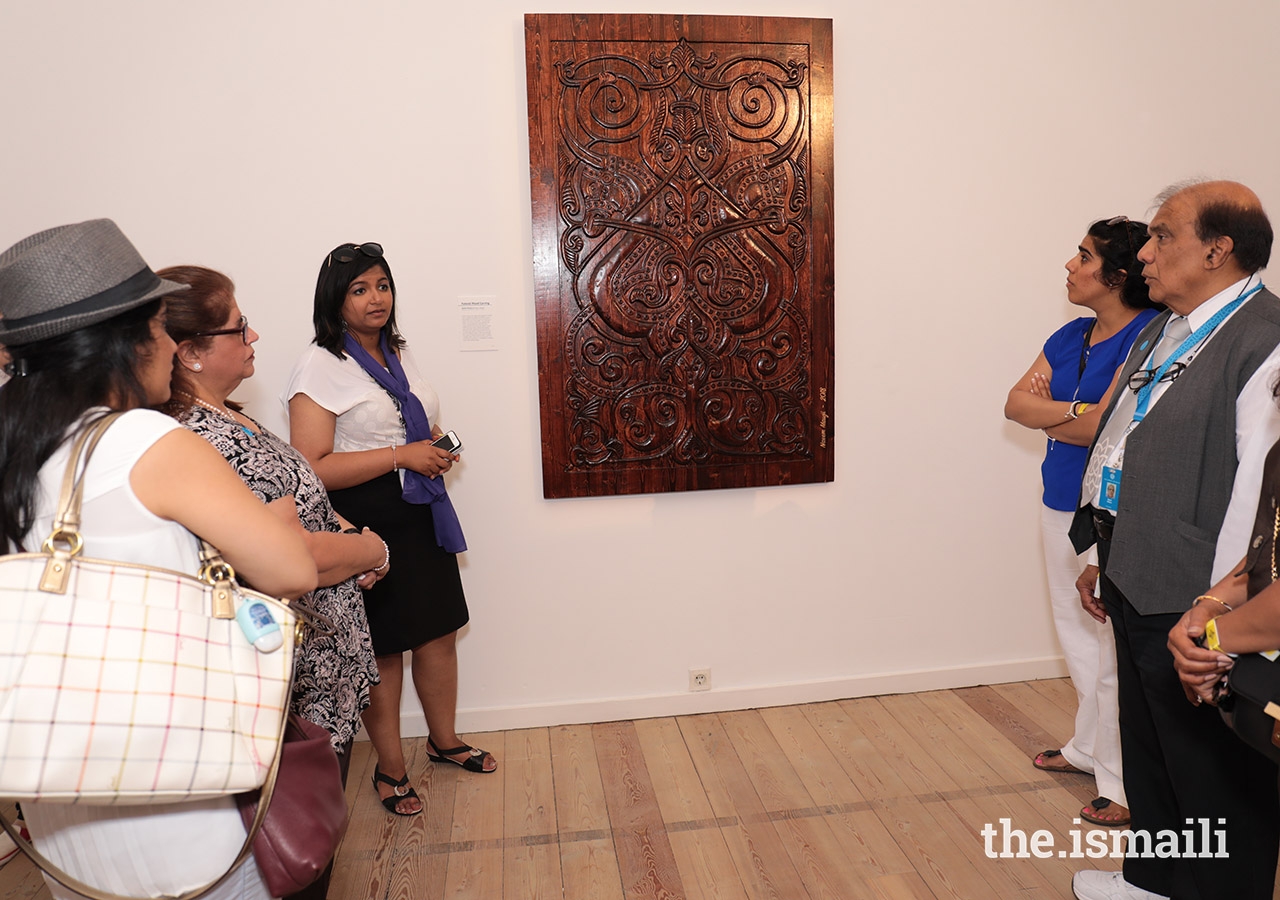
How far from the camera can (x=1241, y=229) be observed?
2004 mm

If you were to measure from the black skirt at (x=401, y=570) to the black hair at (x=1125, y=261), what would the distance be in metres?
2.20

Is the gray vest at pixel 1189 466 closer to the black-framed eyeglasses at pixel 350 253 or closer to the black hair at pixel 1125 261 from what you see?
the black hair at pixel 1125 261

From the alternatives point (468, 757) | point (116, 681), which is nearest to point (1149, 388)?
point (116, 681)

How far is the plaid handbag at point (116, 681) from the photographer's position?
1120 millimetres

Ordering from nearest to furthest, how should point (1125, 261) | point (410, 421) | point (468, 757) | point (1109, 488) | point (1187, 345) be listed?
point (1187, 345) → point (1109, 488) → point (1125, 261) → point (410, 421) → point (468, 757)

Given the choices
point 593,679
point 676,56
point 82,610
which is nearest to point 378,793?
point 593,679

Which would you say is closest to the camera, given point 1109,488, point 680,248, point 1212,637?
point 1212,637

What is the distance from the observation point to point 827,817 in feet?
8.94

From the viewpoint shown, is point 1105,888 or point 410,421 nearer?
point 1105,888

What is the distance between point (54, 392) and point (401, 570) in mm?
1689

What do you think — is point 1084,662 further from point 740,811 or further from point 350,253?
point 350,253

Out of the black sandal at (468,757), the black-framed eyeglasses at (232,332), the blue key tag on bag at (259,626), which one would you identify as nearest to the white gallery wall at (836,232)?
the black sandal at (468,757)

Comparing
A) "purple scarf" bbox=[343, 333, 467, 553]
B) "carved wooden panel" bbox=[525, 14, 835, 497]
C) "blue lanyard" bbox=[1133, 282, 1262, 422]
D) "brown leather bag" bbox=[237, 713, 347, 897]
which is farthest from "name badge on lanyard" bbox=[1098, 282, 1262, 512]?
"purple scarf" bbox=[343, 333, 467, 553]

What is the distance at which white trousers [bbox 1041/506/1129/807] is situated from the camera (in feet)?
8.96
